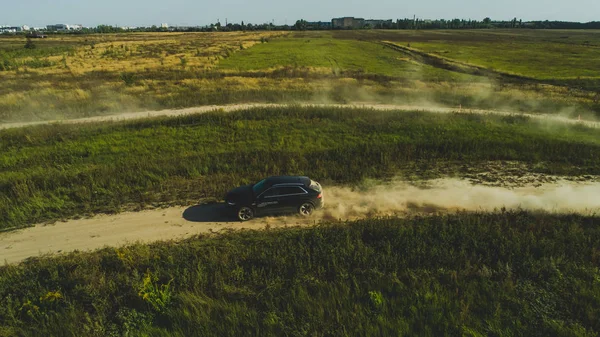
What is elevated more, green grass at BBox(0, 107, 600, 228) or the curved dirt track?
the curved dirt track

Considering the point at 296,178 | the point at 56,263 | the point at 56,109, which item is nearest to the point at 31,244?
the point at 56,263

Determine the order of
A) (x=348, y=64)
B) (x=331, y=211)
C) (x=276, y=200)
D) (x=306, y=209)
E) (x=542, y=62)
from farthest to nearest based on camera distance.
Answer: (x=542, y=62)
(x=348, y=64)
(x=331, y=211)
(x=306, y=209)
(x=276, y=200)

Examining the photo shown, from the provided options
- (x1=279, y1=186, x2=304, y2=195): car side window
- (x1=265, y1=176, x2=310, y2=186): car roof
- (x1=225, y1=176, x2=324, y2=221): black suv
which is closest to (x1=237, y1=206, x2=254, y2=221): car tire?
(x1=225, y1=176, x2=324, y2=221): black suv

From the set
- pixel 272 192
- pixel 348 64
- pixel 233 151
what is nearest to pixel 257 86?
pixel 233 151

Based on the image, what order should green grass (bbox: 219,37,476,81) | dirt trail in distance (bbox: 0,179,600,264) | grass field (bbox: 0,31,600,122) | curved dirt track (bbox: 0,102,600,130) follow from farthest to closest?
1. green grass (bbox: 219,37,476,81)
2. grass field (bbox: 0,31,600,122)
3. curved dirt track (bbox: 0,102,600,130)
4. dirt trail in distance (bbox: 0,179,600,264)

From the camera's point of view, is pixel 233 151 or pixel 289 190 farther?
pixel 233 151

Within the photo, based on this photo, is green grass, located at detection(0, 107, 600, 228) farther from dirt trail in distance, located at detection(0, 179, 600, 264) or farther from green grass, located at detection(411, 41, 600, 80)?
green grass, located at detection(411, 41, 600, 80)

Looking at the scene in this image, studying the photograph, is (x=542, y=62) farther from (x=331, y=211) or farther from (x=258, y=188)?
(x=258, y=188)

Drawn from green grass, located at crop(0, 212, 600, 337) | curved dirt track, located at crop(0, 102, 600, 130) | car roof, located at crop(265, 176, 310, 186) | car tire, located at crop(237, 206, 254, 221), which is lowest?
green grass, located at crop(0, 212, 600, 337)
